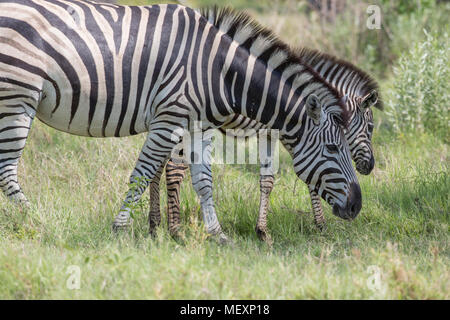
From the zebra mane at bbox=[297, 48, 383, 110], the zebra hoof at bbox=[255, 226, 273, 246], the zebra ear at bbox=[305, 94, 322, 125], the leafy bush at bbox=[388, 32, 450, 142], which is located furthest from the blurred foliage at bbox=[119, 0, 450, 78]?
the zebra hoof at bbox=[255, 226, 273, 246]

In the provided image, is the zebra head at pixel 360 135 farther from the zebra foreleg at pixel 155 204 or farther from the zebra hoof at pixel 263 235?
the zebra foreleg at pixel 155 204

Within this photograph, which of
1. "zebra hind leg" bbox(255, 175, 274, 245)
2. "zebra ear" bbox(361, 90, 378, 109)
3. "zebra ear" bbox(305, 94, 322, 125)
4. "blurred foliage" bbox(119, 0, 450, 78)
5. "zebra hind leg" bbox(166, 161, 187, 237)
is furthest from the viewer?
"blurred foliage" bbox(119, 0, 450, 78)

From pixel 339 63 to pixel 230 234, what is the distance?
2.33m

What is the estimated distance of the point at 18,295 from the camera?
4133 mm

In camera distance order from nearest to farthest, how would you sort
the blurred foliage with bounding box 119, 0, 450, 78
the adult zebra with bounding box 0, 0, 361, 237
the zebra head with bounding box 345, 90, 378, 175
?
1. the adult zebra with bounding box 0, 0, 361, 237
2. the zebra head with bounding box 345, 90, 378, 175
3. the blurred foliage with bounding box 119, 0, 450, 78

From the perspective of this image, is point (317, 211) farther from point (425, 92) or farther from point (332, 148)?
point (425, 92)

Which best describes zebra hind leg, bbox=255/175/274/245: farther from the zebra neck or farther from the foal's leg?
the zebra neck

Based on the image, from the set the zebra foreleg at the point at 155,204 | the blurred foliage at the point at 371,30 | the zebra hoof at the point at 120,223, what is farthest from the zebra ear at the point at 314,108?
the blurred foliage at the point at 371,30

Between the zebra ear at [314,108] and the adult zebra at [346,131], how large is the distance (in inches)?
14.9

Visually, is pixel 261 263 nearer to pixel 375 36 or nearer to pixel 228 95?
pixel 228 95

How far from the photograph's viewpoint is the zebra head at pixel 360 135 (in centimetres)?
653

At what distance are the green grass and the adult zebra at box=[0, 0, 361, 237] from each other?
16.2 inches

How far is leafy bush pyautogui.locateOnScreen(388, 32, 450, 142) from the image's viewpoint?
8.02 metres

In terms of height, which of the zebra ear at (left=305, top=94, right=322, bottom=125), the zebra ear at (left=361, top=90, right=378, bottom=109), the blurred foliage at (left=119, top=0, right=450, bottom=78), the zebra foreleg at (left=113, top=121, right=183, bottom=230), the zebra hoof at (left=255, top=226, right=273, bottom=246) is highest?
the blurred foliage at (left=119, top=0, right=450, bottom=78)
